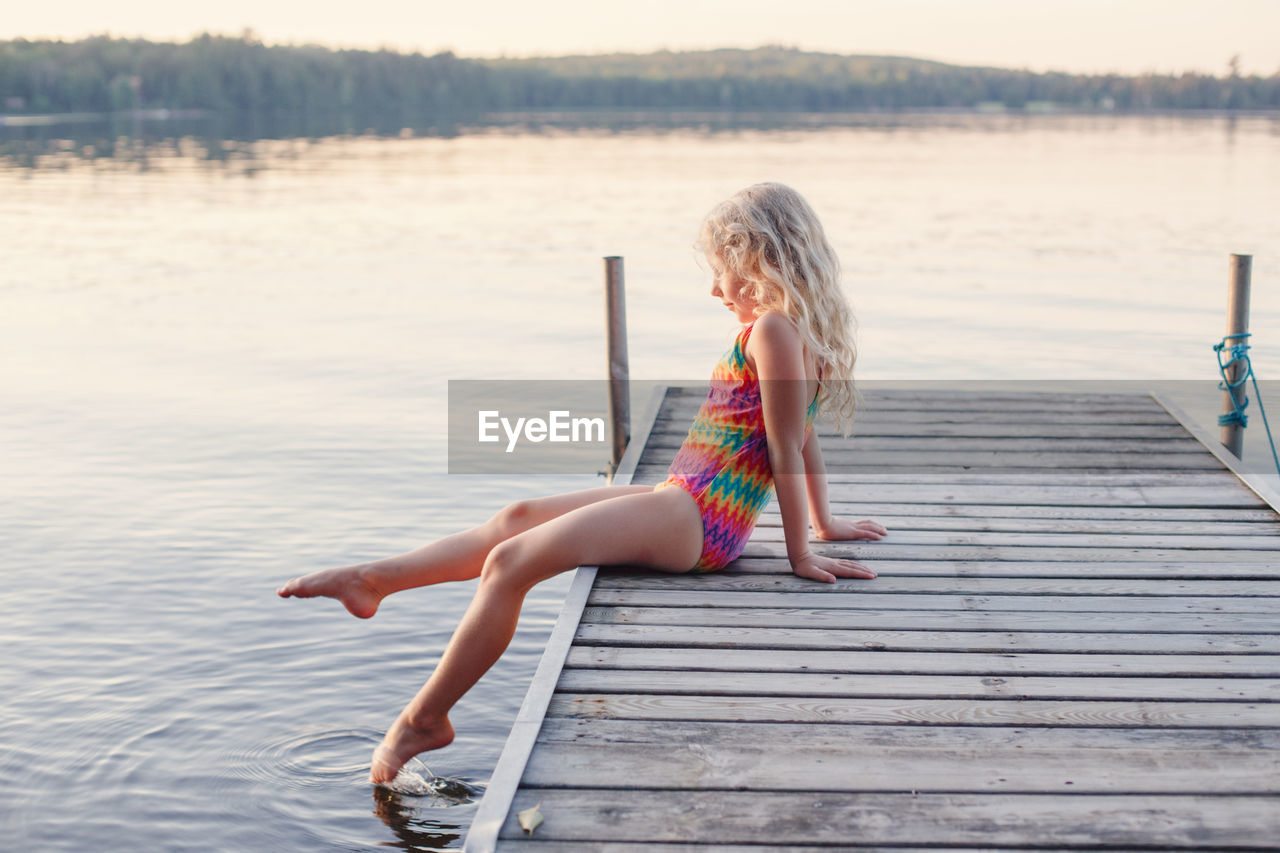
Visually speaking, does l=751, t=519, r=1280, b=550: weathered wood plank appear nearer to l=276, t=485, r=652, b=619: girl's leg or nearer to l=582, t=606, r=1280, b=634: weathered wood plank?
l=582, t=606, r=1280, b=634: weathered wood plank

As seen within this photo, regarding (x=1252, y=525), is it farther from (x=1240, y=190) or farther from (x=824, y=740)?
(x=1240, y=190)

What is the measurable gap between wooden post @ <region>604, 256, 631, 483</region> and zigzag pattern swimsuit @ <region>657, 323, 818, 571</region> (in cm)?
324

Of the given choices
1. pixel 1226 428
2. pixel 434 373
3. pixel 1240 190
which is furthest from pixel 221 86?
pixel 1226 428

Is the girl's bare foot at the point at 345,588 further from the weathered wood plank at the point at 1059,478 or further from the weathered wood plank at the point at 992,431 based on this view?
the weathered wood plank at the point at 992,431

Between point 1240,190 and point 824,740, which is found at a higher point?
point 1240,190

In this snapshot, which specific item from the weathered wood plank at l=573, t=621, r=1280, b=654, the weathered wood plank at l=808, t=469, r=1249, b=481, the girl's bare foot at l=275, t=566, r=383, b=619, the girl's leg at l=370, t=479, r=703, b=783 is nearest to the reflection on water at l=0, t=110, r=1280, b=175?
the weathered wood plank at l=808, t=469, r=1249, b=481

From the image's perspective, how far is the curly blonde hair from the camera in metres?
3.72

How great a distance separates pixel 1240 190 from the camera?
26.1 metres

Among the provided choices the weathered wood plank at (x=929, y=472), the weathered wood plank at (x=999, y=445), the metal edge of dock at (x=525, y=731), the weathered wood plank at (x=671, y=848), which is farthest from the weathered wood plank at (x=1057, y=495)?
the weathered wood plank at (x=671, y=848)

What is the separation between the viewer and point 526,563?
3.43 meters

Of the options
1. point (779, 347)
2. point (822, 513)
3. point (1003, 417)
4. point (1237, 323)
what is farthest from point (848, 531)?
point (1237, 323)

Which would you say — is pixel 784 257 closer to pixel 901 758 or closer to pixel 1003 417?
pixel 901 758

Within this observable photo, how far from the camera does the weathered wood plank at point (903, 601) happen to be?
382cm

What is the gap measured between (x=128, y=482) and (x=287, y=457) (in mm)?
1144
